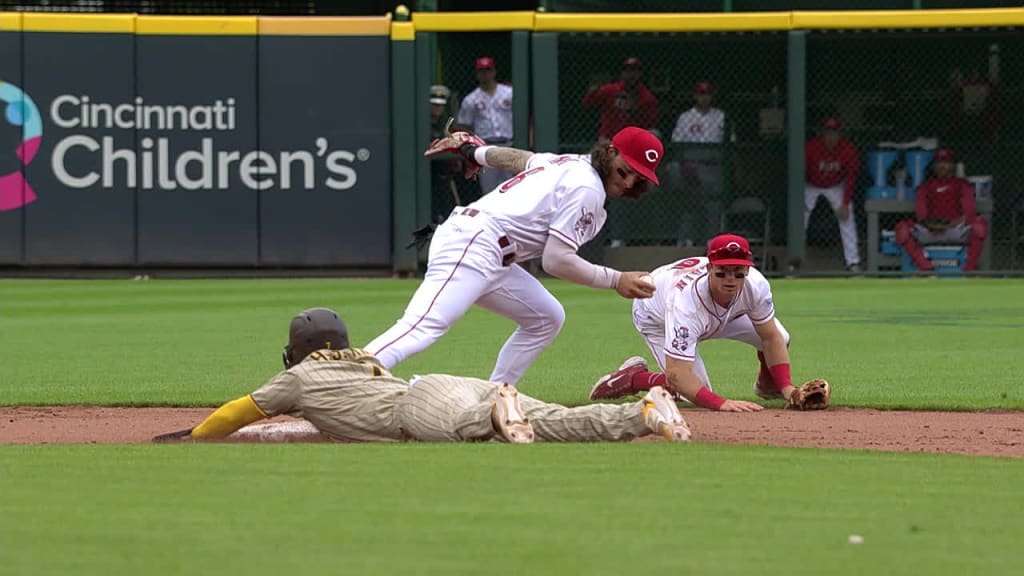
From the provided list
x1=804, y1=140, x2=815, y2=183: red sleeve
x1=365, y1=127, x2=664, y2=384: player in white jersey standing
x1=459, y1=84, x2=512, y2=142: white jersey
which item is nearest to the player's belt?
x1=365, y1=127, x2=664, y2=384: player in white jersey standing

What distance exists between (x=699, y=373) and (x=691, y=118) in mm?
11239

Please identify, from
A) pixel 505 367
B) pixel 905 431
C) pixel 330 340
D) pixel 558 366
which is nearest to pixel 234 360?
pixel 558 366

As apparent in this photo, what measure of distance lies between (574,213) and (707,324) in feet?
3.94

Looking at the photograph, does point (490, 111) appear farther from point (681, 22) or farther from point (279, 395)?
point (279, 395)

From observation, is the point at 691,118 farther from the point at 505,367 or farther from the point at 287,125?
the point at 505,367

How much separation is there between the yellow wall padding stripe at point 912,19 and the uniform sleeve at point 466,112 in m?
3.83

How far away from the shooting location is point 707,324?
8281mm

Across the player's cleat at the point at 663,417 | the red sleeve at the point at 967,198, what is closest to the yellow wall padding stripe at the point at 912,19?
the red sleeve at the point at 967,198

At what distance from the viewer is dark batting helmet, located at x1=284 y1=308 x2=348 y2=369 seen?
6.76 meters

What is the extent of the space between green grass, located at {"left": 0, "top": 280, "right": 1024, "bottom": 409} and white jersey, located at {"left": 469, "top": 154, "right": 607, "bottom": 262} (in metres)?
1.39

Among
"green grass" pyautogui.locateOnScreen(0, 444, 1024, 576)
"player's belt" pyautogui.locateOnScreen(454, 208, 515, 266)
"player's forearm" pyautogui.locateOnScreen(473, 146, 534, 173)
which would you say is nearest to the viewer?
"green grass" pyautogui.locateOnScreen(0, 444, 1024, 576)

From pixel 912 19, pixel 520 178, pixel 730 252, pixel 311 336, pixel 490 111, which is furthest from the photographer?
pixel 490 111

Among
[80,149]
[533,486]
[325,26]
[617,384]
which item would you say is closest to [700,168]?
[325,26]

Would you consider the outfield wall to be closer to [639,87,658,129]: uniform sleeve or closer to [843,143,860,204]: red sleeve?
[639,87,658,129]: uniform sleeve
